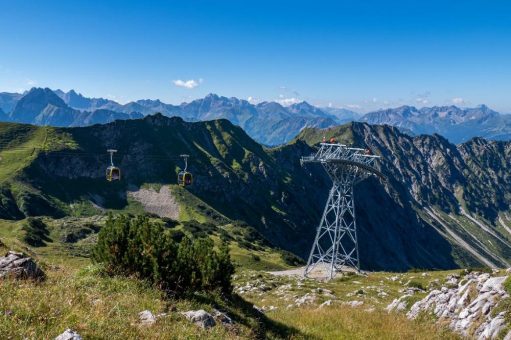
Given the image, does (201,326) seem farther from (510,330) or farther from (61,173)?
(61,173)

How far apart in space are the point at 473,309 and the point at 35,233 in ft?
347

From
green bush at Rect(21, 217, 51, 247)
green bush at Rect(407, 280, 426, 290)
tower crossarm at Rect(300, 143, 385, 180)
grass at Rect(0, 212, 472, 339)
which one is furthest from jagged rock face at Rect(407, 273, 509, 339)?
green bush at Rect(21, 217, 51, 247)

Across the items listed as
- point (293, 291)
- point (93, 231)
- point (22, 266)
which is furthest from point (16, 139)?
point (22, 266)

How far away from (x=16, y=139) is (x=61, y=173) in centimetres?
2938

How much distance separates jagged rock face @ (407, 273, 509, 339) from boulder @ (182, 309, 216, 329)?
12.1m

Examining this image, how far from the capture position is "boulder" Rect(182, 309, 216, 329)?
11320 mm

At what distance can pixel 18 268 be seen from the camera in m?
12.3

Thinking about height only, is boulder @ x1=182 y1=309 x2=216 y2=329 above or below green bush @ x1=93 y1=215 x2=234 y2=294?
below

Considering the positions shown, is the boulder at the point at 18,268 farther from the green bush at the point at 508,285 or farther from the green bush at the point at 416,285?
the green bush at the point at 416,285

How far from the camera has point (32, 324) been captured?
8141mm

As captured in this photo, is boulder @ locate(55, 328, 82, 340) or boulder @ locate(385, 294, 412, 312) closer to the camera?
boulder @ locate(55, 328, 82, 340)

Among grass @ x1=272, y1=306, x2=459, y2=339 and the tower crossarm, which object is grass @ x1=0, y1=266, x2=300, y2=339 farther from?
the tower crossarm

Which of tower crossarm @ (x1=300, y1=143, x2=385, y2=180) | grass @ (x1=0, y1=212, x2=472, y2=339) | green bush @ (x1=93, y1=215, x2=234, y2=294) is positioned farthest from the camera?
tower crossarm @ (x1=300, y1=143, x2=385, y2=180)

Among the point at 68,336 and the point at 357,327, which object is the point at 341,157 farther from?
the point at 68,336
